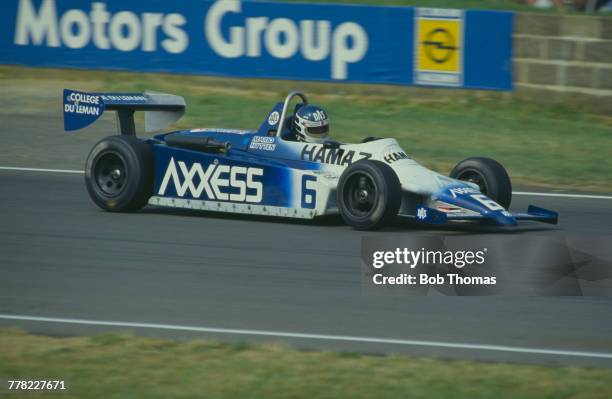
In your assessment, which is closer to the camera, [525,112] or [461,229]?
[461,229]

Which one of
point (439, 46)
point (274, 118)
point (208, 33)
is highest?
point (208, 33)

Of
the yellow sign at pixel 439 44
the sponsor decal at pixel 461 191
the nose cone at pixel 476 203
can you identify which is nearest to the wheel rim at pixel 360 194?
the nose cone at pixel 476 203

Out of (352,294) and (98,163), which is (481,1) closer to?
(98,163)

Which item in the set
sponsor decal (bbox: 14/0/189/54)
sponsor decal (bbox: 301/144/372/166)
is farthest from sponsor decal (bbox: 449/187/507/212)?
sponsor decal (bbox: 14/0/189/54)

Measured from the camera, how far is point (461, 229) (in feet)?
36.7

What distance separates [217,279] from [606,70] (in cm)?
1039

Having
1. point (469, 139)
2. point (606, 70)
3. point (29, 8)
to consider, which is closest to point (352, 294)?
point (469, 139)

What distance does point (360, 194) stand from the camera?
1084 centimetres

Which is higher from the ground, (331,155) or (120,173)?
(331,155)

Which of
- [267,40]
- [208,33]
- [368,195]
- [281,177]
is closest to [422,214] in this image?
[368,195]

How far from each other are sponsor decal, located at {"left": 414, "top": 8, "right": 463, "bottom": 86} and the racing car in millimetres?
7067

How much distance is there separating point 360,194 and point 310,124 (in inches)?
45.3

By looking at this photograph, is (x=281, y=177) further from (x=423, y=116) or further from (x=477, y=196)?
(x=423, y=116)

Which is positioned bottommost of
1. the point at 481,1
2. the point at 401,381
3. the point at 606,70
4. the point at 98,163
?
the point at 401,381
